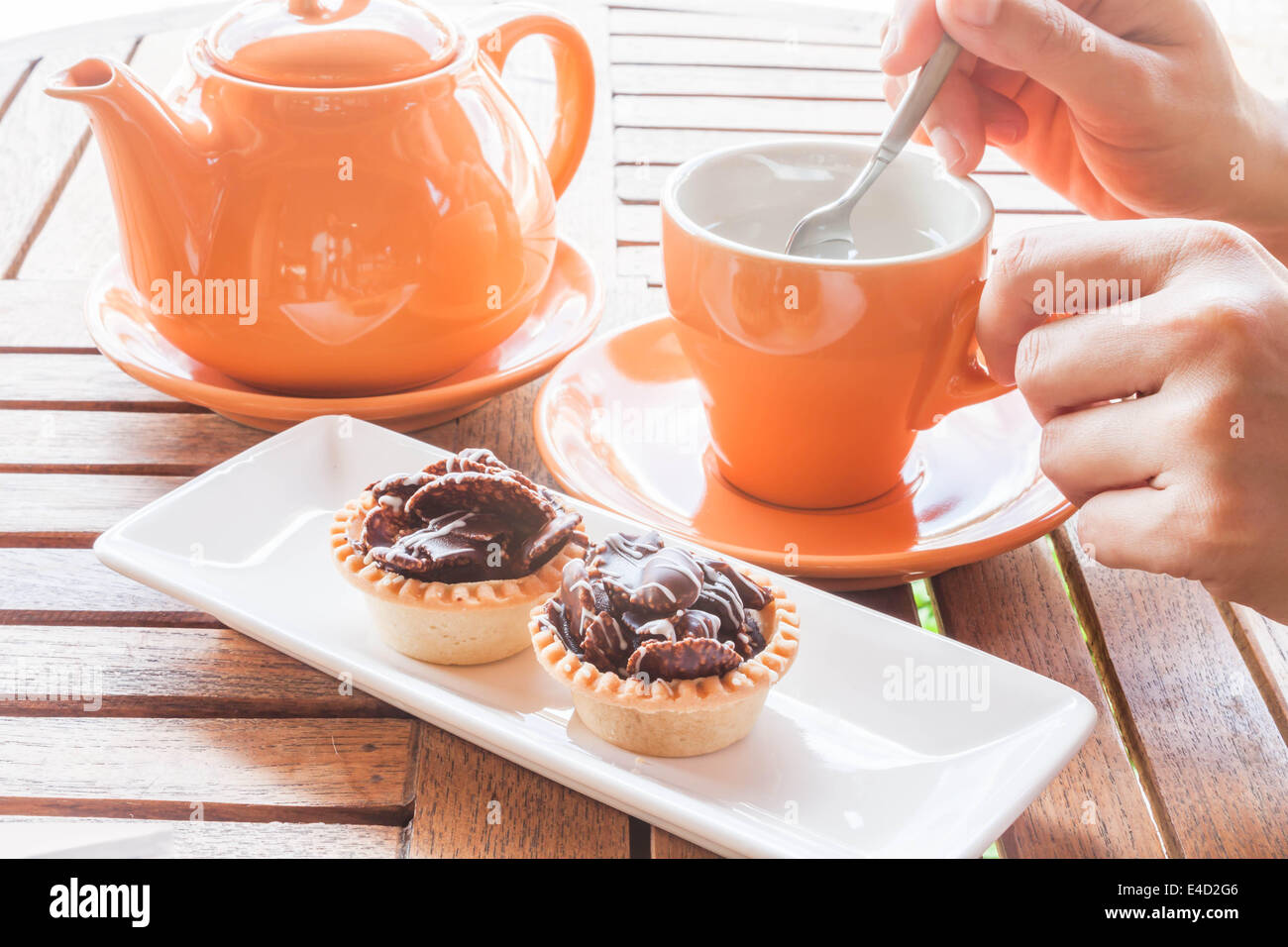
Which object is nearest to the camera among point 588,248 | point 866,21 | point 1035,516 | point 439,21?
point 1035,516

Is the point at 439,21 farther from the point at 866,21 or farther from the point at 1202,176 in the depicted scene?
the point at 866,21

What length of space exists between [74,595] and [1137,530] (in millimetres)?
766

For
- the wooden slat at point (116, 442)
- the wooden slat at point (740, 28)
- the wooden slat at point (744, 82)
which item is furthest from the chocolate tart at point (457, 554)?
the wooden slat at point (740, 28)

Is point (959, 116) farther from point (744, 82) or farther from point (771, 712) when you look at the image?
point (744, 82)

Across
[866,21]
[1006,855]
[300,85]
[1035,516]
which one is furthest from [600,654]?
[866,21]

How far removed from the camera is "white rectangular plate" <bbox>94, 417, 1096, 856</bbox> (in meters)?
0.69

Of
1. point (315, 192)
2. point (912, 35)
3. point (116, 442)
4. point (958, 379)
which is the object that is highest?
point (912, 35)

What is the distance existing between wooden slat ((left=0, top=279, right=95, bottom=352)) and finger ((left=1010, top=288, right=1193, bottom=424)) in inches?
36.8

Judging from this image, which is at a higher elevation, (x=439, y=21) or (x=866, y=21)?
(x=439, y=21)

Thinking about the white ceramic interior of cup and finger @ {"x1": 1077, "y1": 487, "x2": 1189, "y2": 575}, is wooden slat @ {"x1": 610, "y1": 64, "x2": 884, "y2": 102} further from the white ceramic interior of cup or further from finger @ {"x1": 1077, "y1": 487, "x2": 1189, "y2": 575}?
finger @ {"x1": 1077, "y1": 487, "x2": 1189, "y2": 575}

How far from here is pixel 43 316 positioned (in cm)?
126

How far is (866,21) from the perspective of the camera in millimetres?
2178

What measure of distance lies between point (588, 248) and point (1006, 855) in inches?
37.4

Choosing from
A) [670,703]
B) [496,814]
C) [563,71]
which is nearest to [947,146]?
[563,71]
